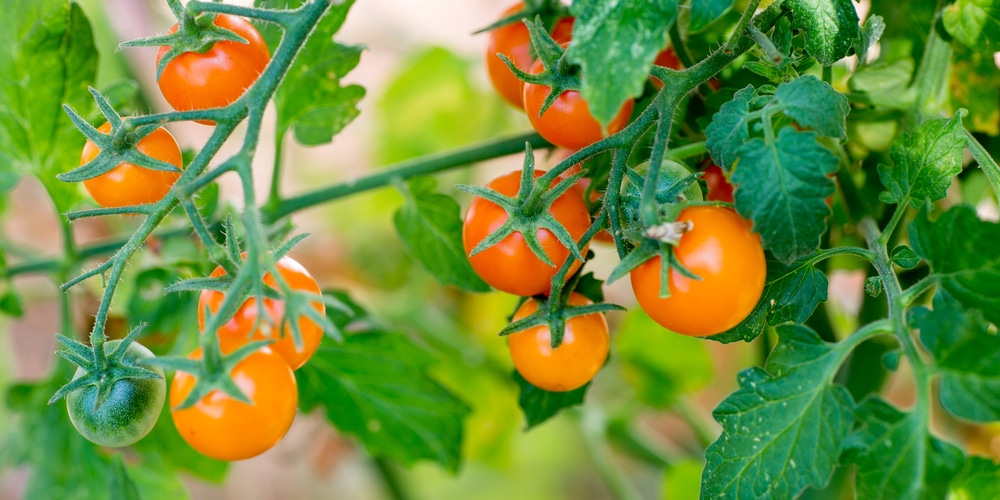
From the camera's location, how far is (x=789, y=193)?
0.40 meters

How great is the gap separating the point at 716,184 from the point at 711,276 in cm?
13

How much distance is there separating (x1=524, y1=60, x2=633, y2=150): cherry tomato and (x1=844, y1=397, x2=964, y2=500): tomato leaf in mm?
203

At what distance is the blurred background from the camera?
0.99 meters

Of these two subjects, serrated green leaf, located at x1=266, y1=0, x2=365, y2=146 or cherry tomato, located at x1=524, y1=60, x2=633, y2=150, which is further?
serrated green leaf, located at x1=266, y1=0, x2=365, y2=146

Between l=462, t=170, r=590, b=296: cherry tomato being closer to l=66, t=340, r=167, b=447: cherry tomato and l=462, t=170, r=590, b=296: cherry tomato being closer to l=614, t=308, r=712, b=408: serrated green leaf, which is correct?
l=66, t=340, r=167, b=447: cherry tomato

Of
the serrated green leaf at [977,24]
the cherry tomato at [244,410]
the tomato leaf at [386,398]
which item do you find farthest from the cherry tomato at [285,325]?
the serrated green leaf at [977,24]

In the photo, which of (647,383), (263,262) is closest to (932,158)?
(263,262)

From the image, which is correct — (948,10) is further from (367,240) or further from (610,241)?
(367,240)

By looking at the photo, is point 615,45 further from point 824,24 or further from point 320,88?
point 320,88

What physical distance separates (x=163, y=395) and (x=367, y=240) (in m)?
0.85

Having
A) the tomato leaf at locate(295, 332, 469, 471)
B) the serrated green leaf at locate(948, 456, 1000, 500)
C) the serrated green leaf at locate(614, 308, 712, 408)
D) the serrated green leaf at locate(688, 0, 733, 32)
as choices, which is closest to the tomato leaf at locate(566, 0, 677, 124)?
the serrated green leaf at locate(688, 0, 733, 32)

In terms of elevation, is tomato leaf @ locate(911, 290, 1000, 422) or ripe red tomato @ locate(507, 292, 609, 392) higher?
tomato leaf @ locate(911, 290, 1000, 422)

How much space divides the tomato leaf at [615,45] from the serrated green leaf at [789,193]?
77 millimetres

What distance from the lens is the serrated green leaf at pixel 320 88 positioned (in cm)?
63
